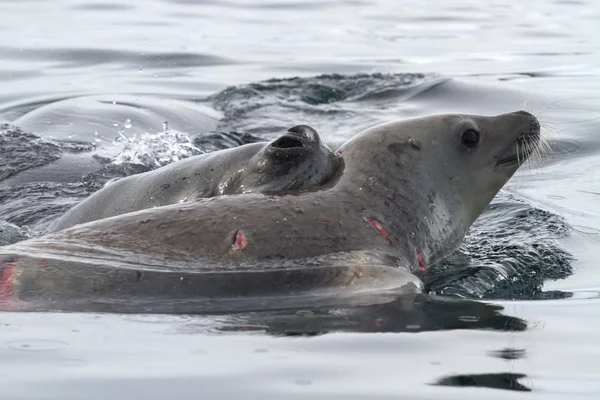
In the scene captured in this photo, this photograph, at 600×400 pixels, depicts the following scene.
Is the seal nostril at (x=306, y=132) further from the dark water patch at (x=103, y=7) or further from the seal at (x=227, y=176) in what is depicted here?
the dark water patch at (x=103, y=7)

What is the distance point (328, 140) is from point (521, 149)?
395 centimetres

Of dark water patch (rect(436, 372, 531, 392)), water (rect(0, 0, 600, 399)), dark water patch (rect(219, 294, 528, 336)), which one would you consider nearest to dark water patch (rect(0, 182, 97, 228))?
water (rect(0, 0, 600, 399))

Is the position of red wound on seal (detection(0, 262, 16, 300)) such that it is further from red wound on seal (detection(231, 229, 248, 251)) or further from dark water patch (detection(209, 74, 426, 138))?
dark water patch (detection(209, 74, 426, 138))

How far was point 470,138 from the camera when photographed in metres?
5.73

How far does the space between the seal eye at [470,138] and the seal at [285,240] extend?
83 millimetres

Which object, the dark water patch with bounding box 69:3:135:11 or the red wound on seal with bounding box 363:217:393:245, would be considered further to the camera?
the dark water patch with bounding box 69:3:135:11

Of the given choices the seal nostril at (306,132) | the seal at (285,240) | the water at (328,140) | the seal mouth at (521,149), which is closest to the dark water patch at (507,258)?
the water at (328,140)

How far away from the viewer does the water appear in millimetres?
3512

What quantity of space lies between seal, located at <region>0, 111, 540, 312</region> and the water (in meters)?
0.24

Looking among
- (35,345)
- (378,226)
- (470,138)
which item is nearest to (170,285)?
(35,345)

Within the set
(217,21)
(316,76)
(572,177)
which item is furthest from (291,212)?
(217,21)

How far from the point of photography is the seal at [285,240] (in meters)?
4.32

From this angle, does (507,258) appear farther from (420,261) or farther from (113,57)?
(113,57)

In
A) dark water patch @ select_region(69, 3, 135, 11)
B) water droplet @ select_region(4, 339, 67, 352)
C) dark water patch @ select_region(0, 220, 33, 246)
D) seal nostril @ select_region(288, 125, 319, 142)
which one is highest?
dark water patch @ select_region(69, 3, 135, 11)
